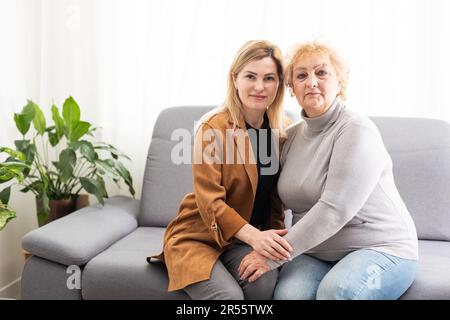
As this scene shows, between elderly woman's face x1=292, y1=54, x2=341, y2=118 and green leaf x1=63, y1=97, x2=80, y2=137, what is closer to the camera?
elderly woman's face x1=292, y1=54, x2=341, y2=118

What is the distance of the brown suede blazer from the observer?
1.54 meters

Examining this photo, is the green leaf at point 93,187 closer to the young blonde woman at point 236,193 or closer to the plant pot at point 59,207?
the plant pot at point 59,207

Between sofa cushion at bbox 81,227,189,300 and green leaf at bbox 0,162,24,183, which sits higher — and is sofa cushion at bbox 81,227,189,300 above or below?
below

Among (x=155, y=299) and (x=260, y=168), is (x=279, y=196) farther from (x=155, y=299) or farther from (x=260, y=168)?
(x=155, y=299)

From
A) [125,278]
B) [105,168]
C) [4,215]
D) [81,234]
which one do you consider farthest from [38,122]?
[125,278]

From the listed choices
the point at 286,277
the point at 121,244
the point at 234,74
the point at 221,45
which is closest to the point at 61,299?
the point at 121,244

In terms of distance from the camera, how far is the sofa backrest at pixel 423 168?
203cm

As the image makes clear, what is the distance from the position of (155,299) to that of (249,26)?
57.5 inches

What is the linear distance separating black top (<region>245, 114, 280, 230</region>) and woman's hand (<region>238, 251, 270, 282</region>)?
0.21m

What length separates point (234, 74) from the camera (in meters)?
1.66

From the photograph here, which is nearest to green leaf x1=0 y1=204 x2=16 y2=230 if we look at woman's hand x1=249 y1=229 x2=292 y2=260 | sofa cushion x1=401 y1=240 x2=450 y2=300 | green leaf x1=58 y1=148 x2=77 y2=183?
green leaf x1=58 y1=148 x2=77 y2=183

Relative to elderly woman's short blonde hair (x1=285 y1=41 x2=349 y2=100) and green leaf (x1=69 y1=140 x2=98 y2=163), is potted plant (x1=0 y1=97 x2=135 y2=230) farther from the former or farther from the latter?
elderly woman's short blonde hair (x1=285 y1=41 x2=349 y2=100)

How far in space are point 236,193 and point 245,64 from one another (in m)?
0.44

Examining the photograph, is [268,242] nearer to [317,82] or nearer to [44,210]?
[317,82]
